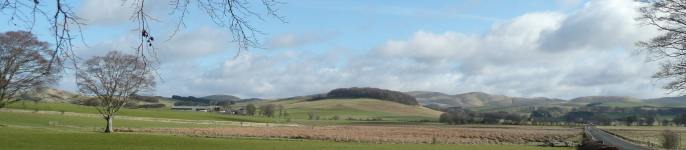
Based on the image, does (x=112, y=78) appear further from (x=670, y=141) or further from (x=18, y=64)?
(x=670, y=141)

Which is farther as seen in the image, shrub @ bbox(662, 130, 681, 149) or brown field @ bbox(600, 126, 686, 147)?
brown field @ bbox(600, 126, 686, 147)

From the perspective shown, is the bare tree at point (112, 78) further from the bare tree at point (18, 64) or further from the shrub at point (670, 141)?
the shrub at point (670, 141)

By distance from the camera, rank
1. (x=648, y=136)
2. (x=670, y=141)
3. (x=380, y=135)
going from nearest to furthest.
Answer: (x=670, y=141) < (x=380, y=135) < (x=648, y=136)

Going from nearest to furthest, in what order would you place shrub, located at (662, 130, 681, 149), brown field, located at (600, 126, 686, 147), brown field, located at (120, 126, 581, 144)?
shrub, located at (662, 130, 681, 149)
brown field, located at (120, 126, 581, 144)
brown field, located at (600, 126, 686, 147)

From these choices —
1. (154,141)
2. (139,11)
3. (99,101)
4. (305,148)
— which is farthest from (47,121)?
(139,11)

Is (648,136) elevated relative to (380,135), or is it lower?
lower

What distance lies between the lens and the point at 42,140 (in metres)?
39.5

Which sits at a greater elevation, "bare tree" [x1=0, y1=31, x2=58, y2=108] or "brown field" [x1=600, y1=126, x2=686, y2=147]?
"bare tree" [x1=0, y1=31, x2=58, y2=108]

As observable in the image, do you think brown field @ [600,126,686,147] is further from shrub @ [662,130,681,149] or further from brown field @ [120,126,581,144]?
brown field @ [120,126,581,144]

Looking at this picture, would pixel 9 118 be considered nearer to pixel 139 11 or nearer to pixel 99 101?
pixel 99 101

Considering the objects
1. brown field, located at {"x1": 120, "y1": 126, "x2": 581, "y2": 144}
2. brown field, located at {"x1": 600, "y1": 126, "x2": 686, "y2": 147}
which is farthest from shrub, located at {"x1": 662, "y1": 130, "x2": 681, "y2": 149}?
brown field, located at {"x1": 120, "y1": 126, "x2": 581, "y2": 144}

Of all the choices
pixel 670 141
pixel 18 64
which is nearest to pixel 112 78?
pixel 18 64

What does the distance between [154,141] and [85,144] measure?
236 inches

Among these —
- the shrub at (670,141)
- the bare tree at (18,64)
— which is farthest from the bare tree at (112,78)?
the shrub at (670,141)
